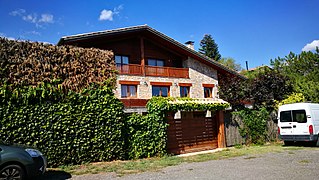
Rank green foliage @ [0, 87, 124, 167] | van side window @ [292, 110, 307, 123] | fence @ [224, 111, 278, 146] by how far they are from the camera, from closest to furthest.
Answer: green foliage @ [0, 87, 124, 167] → van side window @ [292, 110, 307, 123] → fence @ [224, 111, 278, 146]

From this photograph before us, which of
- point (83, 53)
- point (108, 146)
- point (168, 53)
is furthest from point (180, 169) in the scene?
point (168, 53)

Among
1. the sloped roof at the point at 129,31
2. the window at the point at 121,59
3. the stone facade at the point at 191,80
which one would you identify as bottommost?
the stone facade at the point at 191,80

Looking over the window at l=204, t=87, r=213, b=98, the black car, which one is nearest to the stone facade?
the window at l=204, t=87, r=213, b=98

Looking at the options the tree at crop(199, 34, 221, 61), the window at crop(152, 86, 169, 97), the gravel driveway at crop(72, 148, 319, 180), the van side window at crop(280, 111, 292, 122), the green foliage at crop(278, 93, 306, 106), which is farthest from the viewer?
the tree at crop(199, 34, 221, 61)

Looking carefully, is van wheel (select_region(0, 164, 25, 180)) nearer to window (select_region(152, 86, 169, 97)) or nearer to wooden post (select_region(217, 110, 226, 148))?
wooden post (select_region(217, 110, 226, 148))

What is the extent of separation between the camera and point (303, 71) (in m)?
27.8

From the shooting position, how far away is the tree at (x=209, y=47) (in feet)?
201

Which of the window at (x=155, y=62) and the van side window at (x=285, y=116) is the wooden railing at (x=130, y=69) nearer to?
the window at (x=155, y=62)

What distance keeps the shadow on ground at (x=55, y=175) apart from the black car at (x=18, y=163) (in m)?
0.76

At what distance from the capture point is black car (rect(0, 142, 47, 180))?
626 cm

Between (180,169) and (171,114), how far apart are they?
4.45 m

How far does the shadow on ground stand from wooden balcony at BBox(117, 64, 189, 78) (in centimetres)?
1476

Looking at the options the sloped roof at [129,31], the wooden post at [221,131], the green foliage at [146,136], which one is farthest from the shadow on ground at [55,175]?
the sloped roof at [129,31]

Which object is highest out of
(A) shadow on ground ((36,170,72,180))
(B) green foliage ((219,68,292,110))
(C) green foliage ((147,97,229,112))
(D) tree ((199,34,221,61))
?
(D) tree ((199,34,221,61))
